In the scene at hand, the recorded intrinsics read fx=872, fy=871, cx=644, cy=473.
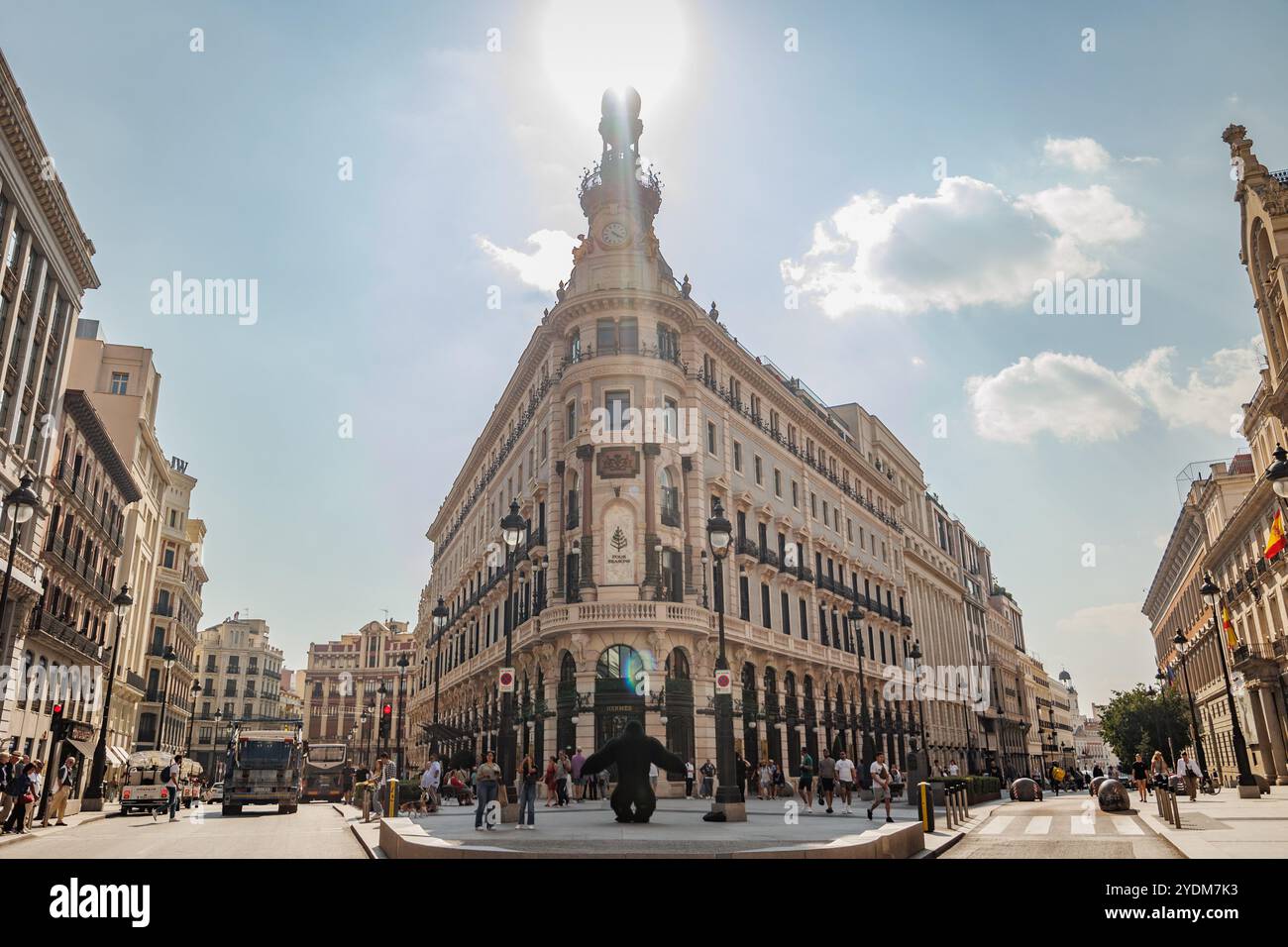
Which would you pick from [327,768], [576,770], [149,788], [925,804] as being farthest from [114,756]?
[925,804]

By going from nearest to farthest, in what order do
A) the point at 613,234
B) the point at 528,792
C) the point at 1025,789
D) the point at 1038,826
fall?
1. the point at 528,792
2. the point at 1038,826
3. the point at 1025,789
4. the point at 613,234

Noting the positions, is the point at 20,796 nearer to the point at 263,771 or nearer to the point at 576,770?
the point at 263,771

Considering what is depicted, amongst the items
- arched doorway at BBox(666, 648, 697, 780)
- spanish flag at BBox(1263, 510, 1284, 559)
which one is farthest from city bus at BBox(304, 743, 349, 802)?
spanish flag at BBox(1263, 510, 1284, 559)

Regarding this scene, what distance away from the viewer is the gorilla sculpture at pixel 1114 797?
80.9ft

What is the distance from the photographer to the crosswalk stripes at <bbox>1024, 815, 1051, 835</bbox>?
60.3 feet

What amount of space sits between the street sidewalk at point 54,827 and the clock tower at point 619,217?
83.5 feet

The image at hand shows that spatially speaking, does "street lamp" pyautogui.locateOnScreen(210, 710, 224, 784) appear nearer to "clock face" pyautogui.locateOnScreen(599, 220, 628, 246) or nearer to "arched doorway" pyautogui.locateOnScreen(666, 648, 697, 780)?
"arched doorway" pyautogui.locateOnScreen(666, 648, 697, 780)

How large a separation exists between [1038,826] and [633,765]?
10.1 m

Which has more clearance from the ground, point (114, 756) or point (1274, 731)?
point (114, 756)

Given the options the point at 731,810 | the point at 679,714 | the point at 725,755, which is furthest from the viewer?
the point at 679,714

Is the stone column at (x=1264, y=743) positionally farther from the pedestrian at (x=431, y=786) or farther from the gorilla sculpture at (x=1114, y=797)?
the pedestrian at (x=431, y=786)

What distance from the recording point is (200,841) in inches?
712

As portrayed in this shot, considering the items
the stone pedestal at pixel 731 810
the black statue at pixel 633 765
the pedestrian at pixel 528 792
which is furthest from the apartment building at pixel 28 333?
the stone pedestal at pixel 731 810
